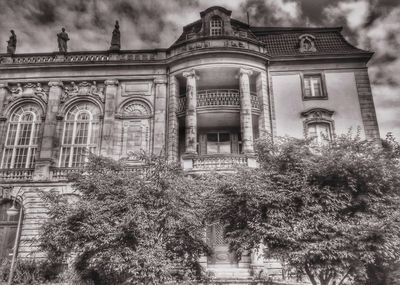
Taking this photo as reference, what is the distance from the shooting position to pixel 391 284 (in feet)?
33.9

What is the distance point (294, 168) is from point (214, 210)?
2753mm

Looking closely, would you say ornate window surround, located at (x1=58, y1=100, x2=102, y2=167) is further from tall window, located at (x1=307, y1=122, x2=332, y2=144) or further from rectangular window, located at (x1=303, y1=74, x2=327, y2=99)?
rectangular window, located at (x1=303, y1=74, x2=327, y2=99)

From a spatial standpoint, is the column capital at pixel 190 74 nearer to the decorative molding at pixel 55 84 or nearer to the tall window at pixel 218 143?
the tall window at pixel 218 143

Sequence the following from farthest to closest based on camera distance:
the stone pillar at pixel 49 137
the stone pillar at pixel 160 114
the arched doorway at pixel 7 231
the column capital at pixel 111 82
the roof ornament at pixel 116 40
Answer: the roof ornament at pixel 116 40
the column capital at pixel 111 82
the stone pillar at pixel 160 114
the stone pillar at pixel 49 137
the arched doorway at pixel 7 231

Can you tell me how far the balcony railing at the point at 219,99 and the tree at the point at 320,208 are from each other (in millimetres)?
8463

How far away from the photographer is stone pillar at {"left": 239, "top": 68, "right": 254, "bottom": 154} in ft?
59.5

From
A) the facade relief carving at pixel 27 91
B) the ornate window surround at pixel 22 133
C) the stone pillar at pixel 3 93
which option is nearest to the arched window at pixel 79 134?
the ornate window surround at pixel 22 133

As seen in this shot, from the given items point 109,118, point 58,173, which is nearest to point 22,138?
point 58,173

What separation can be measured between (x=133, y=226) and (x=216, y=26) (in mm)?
14896

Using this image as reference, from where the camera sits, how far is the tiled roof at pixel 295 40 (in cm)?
2115

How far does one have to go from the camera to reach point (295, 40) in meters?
21.8

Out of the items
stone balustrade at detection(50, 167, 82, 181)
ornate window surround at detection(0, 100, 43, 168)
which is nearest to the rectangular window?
stone balustrade at detection(50, 167, 82, 181)

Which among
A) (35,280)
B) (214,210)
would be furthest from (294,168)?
(35,280)

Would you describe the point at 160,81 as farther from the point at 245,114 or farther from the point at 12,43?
the point at 12,43
